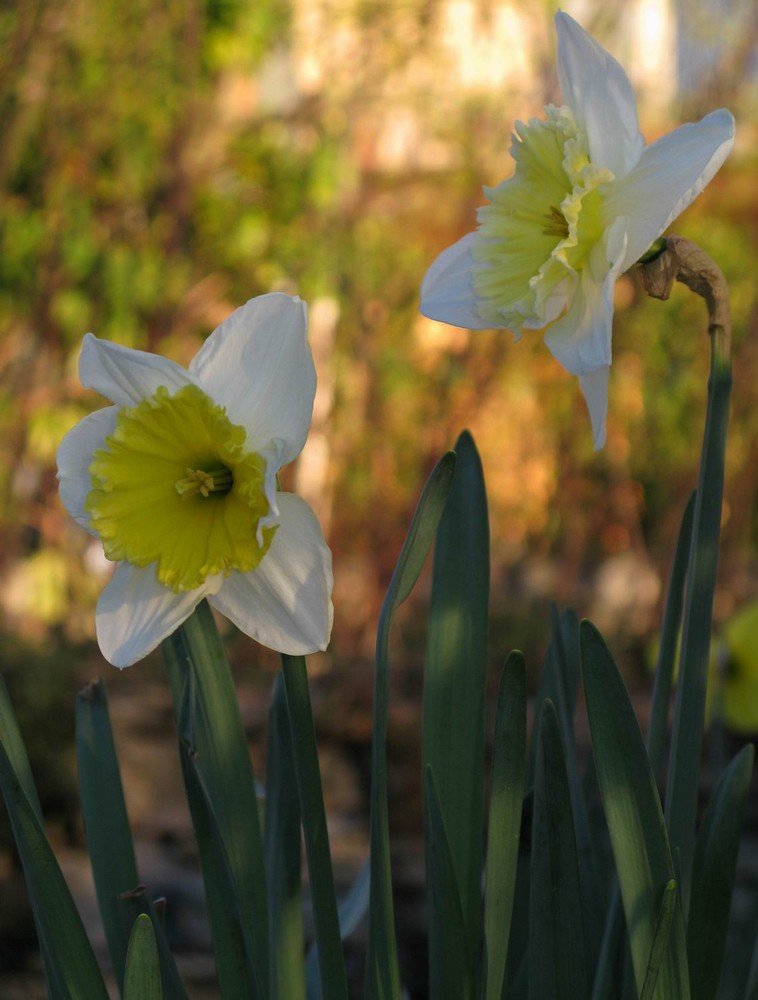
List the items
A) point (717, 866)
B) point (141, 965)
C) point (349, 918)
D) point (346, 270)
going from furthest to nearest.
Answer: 1. point (346, 270)
2. point (349, 918)
3. point (717, 866)
4. point (141, 965)

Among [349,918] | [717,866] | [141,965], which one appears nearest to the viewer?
[141,965]

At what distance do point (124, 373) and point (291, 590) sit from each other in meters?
0.16

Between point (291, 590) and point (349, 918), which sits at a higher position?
point (291, 590)

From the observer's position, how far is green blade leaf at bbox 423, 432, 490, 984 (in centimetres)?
71

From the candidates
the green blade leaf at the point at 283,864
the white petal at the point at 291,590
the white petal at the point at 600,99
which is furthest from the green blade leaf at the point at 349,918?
the white petal at the point at 600,99

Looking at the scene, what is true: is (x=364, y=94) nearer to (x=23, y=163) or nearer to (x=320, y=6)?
(x=320, y=6)

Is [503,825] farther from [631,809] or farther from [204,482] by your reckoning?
[204,482]

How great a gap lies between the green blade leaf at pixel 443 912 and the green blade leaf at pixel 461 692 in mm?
35

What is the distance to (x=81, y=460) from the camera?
1.98ft

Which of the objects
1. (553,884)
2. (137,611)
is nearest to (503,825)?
(553,884)

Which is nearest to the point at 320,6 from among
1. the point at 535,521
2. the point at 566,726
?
the point at 535,521

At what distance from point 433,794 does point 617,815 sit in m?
0.11

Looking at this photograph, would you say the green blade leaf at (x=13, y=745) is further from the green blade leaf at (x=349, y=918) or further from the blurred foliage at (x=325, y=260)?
the blurred foliage at (x=325, y=260)

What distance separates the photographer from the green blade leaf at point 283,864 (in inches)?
27.6
